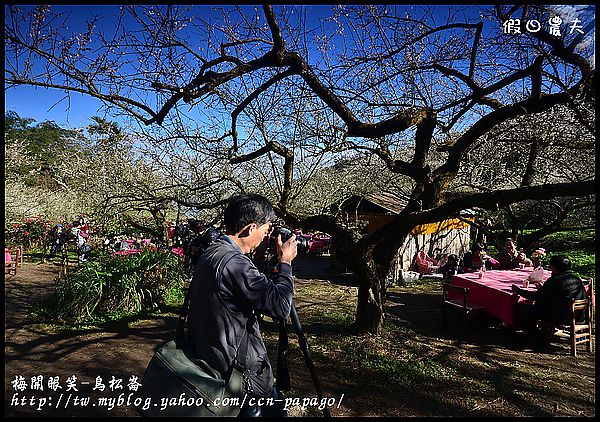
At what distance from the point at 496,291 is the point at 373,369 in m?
2.67

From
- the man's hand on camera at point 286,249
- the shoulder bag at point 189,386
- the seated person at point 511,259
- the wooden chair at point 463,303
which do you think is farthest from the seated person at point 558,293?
the shoulder bag at point 189,386

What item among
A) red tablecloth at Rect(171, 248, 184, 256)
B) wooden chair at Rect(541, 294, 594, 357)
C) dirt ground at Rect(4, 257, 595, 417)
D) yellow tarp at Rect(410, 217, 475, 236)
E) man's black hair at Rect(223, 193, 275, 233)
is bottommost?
dirt ground at Rect(4, 257, 595, 417)

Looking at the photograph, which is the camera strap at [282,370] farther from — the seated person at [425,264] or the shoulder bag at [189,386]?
the seated person at [425,264]

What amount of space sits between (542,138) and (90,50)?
222 inches

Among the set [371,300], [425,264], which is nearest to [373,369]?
[371,300]

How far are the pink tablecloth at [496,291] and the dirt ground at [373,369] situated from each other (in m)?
0.40

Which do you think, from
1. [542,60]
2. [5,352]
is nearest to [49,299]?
[5,352]

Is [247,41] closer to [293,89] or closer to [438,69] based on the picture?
[293,89]

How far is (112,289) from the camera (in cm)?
718

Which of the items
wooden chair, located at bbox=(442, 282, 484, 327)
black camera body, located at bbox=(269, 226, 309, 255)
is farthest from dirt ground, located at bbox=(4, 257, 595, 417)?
black camera body, located at bbox=(269, 226, 309, 255)

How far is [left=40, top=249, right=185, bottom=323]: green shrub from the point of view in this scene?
6832 mm

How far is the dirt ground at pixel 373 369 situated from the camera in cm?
373

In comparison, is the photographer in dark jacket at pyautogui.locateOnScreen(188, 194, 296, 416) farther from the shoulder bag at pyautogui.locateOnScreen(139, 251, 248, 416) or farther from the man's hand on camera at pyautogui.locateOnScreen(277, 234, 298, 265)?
the man's hand on camera at pyautogui.locateOnScreen(277, 234, 298, 265)

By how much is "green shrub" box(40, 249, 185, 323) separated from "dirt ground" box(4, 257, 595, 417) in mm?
518
